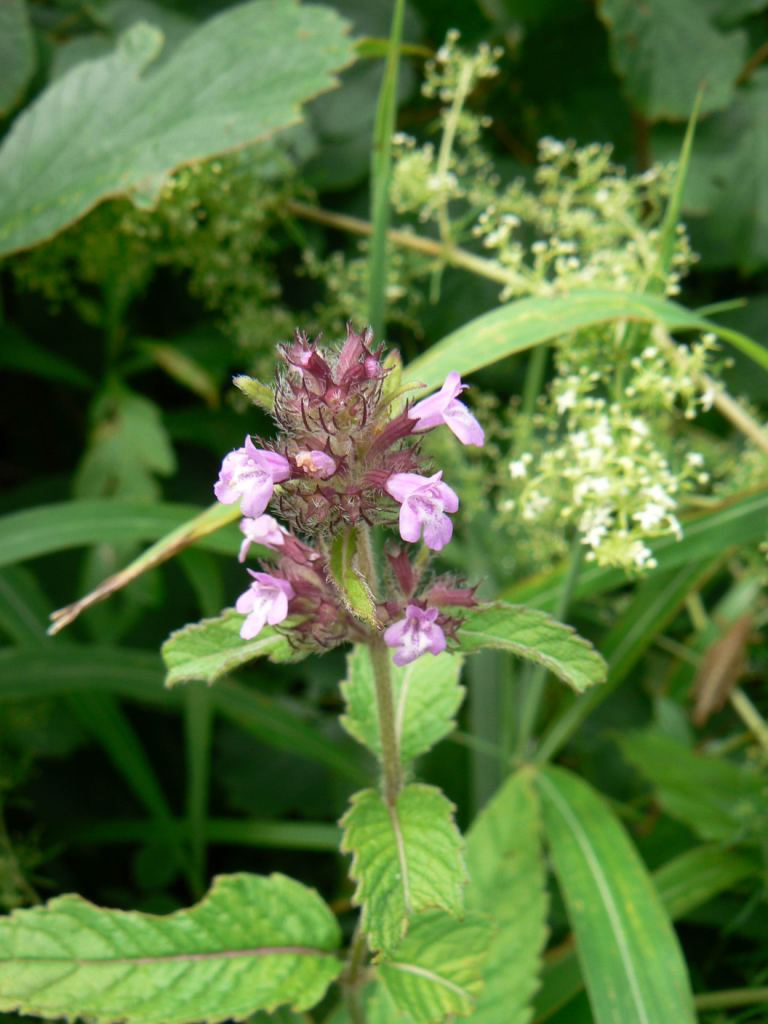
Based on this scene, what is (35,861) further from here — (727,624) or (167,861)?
(727,624)

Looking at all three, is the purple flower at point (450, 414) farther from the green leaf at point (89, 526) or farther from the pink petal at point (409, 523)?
the green leaf at point (89, 526)

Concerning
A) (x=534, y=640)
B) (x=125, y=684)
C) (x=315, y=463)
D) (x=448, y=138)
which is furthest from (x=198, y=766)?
(x=448, y=138)

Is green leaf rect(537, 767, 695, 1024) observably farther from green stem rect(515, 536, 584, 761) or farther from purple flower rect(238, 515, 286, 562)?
purple flower rect(238, 515, 286, 562)

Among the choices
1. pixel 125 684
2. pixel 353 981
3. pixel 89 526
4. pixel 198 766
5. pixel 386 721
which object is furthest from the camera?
pixel 198 766

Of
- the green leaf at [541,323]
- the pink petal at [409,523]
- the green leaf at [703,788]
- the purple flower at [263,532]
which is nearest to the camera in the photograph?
the pink petal at [409,523]

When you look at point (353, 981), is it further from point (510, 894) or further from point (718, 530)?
point (718, 530)

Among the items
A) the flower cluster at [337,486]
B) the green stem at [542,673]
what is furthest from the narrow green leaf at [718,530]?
the flower cluster at [337,486]

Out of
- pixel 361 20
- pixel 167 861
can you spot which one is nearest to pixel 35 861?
pixel 167 861
